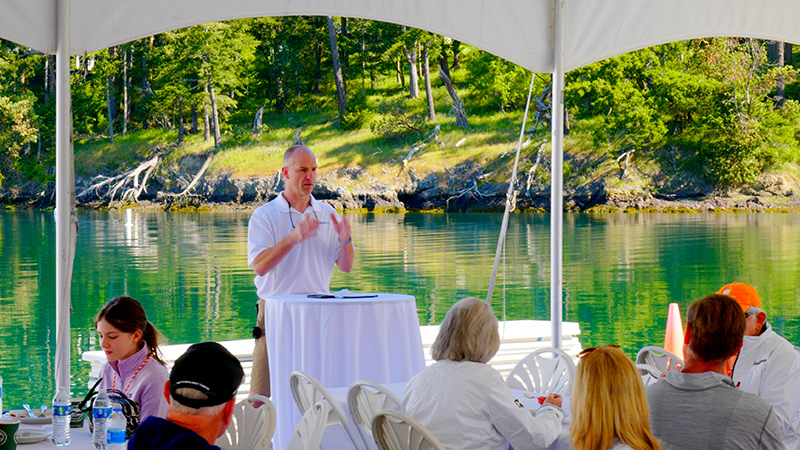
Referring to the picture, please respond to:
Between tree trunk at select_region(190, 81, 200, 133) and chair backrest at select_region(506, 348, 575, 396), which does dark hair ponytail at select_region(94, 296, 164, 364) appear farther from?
tree trunk at select_region(190, 81, 200, 133)

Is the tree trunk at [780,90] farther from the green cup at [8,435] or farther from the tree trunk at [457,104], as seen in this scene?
the green cup at [8,435]

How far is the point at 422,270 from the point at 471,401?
19.7 metres

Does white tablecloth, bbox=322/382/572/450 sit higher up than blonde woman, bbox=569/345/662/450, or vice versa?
blonde woman, bbox=569/345/662/450

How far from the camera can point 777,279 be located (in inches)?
831

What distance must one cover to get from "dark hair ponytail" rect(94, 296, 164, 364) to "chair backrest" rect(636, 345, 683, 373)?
1851 mm

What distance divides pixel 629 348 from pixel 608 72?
24698mm

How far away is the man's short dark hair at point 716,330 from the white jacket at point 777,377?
632 mm

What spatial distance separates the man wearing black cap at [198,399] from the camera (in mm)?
1628

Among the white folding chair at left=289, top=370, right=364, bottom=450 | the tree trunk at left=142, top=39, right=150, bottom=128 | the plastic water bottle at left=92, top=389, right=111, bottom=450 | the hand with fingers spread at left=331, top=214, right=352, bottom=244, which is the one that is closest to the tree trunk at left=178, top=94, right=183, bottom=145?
the tree trunk at left=142, top=39, right=150, bottom=128

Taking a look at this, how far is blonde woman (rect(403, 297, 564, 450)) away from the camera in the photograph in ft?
7.99

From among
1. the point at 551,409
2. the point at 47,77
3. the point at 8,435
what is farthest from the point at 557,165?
the point at 47,77

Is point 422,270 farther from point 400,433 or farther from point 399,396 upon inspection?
point 400,433

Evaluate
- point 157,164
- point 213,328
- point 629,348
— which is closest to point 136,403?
point 629,348

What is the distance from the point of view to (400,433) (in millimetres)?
2395
